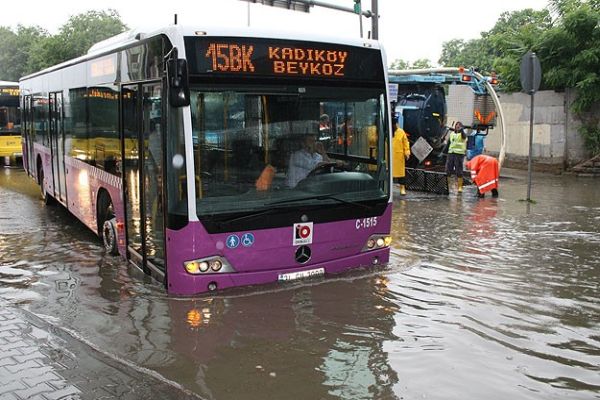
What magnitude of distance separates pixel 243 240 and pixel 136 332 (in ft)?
4.35

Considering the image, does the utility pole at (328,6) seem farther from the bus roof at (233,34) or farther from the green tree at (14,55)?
the green tree at (14,55)

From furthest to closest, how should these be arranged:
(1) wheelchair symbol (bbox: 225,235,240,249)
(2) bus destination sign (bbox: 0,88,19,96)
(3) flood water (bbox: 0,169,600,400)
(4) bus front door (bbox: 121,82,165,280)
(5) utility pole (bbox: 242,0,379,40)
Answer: (2) bus destination sign (bbox: 0,88,19,96) < (5) utility pole (bbox: 242,0,379,40) < (4) bus front door (bbox: 121,82,165,280) < (1) wheelchair symbol (bbox: 225,235,240,249) < (3) flood water (bbox: 0,169,600,400)

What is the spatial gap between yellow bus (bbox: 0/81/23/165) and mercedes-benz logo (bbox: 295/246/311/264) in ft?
61.4

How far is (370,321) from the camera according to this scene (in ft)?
19.7

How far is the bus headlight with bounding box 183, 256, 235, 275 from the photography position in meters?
6.12

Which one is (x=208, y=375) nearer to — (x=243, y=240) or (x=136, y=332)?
(x=136, y=332)

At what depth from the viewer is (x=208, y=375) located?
4785 mm

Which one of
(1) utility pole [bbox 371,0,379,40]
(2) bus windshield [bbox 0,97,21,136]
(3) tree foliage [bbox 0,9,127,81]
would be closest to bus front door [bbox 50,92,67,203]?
(1) utility pole [bbox 371,0,379,40]

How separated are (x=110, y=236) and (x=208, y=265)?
295cm

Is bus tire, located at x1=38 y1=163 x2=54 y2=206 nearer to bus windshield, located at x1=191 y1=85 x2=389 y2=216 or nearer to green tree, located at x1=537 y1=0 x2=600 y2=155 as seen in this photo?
bus windshield, located at x1=191 y1=85 x2=389 y2=216

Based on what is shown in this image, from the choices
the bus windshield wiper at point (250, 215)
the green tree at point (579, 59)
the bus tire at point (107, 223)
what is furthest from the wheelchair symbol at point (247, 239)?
the green tree at point (579, 59)

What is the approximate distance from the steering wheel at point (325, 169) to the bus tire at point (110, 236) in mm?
3032

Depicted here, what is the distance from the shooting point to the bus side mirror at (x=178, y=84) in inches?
220

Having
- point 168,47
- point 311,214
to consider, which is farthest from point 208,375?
point 168,47
